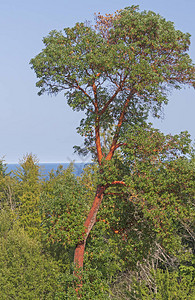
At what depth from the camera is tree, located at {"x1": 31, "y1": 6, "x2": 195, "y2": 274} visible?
52.9ft

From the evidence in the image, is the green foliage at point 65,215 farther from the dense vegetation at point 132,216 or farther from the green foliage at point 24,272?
the green foliage at point 24,272

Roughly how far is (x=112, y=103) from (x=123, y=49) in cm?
323

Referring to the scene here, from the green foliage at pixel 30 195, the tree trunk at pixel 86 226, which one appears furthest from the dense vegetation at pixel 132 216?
the green foliage at pixel 30 195

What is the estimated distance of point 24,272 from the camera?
22.1m

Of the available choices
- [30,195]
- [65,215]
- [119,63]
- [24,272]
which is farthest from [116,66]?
[30,195]

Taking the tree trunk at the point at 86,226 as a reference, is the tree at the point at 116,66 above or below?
above

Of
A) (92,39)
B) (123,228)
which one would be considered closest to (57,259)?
(123,228)

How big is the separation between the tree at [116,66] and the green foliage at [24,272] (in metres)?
5.96

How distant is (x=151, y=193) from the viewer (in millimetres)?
15320

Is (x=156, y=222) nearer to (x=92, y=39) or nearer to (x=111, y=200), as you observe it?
(x=111, y=200)

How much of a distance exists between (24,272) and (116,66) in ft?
42.3

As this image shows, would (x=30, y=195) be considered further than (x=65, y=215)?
Yes

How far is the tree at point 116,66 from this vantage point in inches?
635

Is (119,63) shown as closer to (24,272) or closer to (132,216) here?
(132,216)
